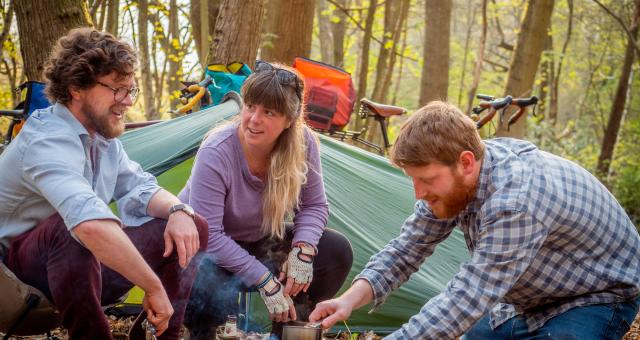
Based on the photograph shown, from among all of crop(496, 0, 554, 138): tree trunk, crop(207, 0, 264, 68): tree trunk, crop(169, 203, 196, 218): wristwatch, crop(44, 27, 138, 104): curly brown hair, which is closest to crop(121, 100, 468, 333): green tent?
crop(169, 203, 196, 218): wristwatch

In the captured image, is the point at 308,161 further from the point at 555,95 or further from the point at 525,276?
the point at 555,95

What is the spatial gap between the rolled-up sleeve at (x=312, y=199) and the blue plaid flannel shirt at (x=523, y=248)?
1.86ft

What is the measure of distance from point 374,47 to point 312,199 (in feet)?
57.7

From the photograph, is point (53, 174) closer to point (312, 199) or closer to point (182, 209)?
point (182, 209)

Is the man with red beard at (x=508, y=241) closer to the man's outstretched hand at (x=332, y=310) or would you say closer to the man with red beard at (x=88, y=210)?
the man's outstretched hand at (x=332, y=310)

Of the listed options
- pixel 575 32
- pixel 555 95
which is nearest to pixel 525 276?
pixel 555 95

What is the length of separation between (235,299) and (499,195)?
1373 mm

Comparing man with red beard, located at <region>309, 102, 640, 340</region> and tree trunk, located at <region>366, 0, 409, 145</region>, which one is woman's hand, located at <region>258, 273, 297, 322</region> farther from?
tree trunk, located at <region>366, 0, 409, 145</region>

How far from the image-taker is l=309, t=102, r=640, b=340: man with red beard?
188 cm

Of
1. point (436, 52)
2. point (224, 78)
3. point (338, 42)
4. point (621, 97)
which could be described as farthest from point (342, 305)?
point (338, 42)

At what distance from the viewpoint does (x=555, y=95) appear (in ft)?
52.4

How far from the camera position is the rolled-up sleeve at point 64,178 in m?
2.01

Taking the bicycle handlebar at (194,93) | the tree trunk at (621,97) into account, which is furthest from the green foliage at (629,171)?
the bicycle handlebar at (194,93)

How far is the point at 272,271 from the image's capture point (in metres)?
2.94
